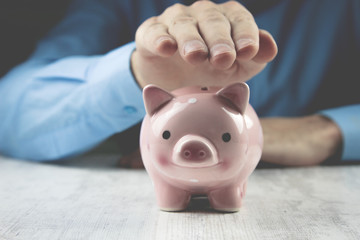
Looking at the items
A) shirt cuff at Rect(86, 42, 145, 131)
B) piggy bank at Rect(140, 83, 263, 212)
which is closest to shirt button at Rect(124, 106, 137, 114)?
shirt cuff at Rect(86, 42, 145, 131)

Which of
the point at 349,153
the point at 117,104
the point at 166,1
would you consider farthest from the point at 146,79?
the point at 349,153

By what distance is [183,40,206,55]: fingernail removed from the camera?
1.66 feet

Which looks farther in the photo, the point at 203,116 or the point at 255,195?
the point at 255,195

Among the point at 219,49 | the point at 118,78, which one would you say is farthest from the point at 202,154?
the point at 118,78

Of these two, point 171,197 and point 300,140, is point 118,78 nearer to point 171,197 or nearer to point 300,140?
point 171,197

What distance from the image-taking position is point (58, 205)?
2.09 ft

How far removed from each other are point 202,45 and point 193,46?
12mm

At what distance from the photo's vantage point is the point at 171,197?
1.93ft

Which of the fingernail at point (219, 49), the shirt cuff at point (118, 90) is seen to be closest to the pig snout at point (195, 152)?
the fingernail at point (219, 49)

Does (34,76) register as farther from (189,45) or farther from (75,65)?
(189,45)

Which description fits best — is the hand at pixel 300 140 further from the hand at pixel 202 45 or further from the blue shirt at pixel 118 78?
the hand at pixel 202 45

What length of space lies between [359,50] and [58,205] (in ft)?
3.08

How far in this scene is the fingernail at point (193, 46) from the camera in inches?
19.9

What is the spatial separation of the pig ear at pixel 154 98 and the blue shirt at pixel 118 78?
0.26m
